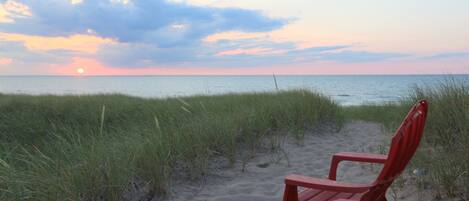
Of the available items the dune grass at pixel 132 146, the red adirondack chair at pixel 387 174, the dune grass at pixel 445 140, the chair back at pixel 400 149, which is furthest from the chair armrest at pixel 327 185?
the dune grass at pixel 132 146

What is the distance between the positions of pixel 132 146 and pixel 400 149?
3.20 meters

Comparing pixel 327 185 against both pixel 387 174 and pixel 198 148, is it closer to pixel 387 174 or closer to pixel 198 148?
pixel 387 174

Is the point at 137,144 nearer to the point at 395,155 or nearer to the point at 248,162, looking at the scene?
the point at 248,162

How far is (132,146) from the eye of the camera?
514 centimetres

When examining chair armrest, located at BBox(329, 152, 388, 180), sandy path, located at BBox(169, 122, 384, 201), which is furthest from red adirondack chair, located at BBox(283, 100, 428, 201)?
sandy path, located at BBox(169, 122, 384, 201)

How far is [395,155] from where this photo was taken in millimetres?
2715

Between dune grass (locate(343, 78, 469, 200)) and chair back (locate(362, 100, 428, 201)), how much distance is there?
4.32 feet

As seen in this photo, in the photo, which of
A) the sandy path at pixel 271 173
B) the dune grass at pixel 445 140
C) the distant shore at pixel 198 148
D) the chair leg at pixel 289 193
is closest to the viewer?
the chair leg at pixel 289 193

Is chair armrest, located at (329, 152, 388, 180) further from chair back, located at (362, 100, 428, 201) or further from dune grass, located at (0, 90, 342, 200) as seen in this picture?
dune grass, located at (0, 90, 342, 200)

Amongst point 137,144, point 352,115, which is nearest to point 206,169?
point 137,144

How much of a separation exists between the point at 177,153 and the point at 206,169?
1.30ft

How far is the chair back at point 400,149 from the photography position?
2.72 meters

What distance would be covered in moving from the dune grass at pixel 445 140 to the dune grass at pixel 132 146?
6.83 ft

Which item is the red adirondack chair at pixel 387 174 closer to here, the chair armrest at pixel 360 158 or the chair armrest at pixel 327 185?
the chair armrest at pixel 327 185
